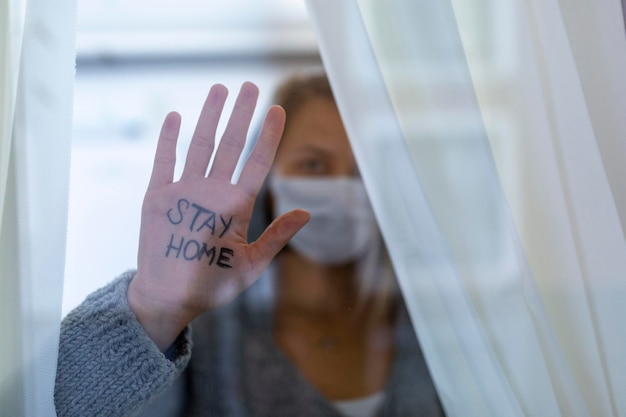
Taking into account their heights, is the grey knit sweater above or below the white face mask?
below

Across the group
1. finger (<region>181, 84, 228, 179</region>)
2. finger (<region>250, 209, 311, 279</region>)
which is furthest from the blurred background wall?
finger (<region>250, 209, 311, 279</region>)

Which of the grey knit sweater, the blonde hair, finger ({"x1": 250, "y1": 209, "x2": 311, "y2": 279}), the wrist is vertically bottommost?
the grey knit sweater

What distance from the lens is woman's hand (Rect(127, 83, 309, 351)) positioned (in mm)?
712

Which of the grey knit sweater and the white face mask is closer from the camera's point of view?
the grey knit sweater

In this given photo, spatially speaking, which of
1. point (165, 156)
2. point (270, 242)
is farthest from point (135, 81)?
point (270, 242)

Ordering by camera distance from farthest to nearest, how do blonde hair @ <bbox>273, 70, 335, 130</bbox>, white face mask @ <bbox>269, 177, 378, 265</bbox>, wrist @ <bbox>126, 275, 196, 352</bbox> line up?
1. white face mask @ <bbox>269, 177, 378, 265</bbox>
2. blonde hair @ <bbox>273, 70, 335, 130</bbox>
3. wrist @ <bbox>126, 275, 196, 352</bbox>

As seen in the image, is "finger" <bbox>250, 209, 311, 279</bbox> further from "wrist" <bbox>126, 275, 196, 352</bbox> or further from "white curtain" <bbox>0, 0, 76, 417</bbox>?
"white curtain" <bbox>0, 0, 76, 417</bbox>

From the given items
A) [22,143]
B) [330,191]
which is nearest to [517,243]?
[330,191]

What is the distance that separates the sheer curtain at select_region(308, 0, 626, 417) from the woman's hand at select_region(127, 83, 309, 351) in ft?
0.45

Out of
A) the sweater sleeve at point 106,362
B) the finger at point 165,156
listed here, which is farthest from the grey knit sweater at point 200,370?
the finger at point 165,156

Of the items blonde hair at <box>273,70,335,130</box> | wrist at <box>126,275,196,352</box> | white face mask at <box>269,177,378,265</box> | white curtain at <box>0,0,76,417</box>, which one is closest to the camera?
white curtain at <box>0,0,76,417</box>

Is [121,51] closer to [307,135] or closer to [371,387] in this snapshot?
[307,135]

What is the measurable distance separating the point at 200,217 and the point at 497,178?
0.35 m

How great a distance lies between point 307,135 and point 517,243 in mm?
472
